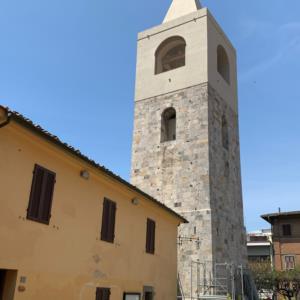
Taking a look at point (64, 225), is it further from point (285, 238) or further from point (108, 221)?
point (285, 238)

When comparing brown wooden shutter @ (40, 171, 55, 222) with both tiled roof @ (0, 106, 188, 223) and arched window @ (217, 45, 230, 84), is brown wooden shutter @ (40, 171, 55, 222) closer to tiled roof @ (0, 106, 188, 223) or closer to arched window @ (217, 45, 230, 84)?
tiled roof @ (0, 106, 188, 223)

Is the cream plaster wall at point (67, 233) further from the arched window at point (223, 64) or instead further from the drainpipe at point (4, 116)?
the arched window at point (223, 64)

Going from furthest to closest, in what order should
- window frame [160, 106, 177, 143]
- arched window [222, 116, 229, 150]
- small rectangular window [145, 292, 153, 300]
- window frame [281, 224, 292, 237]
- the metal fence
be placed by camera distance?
1. window frame [281, 224, 292, 237]
2. arched window [222, 116, 229, 150]
3. window frame [160, 106, 177, 143]
4. the metal fence
5. small rectangular window [145, 292, 153, 300]

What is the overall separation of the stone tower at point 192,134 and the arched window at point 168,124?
59 mm

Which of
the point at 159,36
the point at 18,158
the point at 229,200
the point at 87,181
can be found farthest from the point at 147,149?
the point at 18,158

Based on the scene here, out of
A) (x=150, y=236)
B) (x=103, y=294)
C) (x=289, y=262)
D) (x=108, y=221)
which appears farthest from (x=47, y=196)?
(x=289, y=262)

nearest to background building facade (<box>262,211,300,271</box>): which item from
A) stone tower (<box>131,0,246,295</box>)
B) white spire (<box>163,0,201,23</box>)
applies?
stone tower (<box>131,0,246,295</box>)

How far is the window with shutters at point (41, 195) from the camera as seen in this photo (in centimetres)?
858

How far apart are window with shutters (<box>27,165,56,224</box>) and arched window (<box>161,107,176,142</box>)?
13.9m

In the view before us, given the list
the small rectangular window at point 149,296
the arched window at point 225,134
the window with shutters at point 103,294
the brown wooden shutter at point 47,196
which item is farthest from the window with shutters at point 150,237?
the arched window at point 225,134

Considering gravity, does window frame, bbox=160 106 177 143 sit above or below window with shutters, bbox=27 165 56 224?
above

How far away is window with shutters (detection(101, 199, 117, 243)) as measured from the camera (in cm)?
1101

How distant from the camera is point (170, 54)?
1062 inches

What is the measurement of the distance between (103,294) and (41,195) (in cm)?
363
